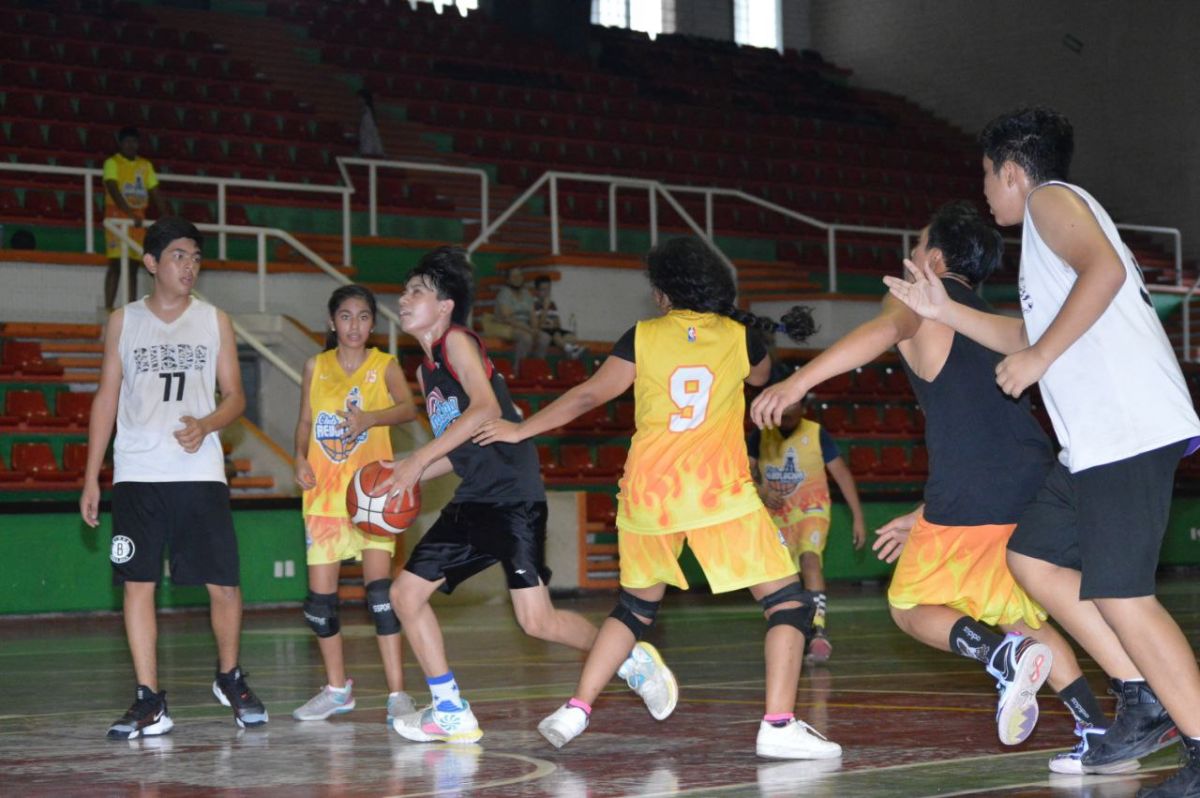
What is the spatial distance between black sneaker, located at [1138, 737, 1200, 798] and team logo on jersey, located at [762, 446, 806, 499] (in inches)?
222

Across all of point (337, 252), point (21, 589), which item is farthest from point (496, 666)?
point (337, 252)

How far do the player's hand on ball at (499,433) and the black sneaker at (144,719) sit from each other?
1.69m

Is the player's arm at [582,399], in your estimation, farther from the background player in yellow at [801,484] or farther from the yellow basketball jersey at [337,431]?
the background player in yellow at [801,484]

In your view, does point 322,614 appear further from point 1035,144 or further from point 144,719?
point 1035,144

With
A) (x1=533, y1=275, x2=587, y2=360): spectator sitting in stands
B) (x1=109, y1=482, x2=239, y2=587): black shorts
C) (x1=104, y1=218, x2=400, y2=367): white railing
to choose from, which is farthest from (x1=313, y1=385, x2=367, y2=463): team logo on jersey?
(x1=533, y1=275, x2=587, y2=360): spectator sitting in stands

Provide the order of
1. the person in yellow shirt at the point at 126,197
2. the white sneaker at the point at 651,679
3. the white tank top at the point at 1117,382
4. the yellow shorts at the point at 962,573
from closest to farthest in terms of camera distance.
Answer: the white tank top at the point at 1117,382 < the yellow shorts at the point at 962,573 < the white sneaker at the point at 651,679 < the person in yellow shirt at the point at 126,197

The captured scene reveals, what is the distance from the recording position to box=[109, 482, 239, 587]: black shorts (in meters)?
6.52

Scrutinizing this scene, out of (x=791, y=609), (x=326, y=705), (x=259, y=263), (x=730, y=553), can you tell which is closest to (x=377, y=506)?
(x=326, y=705)

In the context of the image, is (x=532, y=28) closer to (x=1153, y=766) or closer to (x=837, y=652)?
(x=837, y=652)

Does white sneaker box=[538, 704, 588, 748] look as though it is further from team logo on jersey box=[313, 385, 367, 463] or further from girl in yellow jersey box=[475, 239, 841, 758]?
team logo on jersey box=[313, 385, 367, 463]

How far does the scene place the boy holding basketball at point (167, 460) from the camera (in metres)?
6.53

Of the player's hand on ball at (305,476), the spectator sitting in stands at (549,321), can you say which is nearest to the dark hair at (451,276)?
the player's hand on ball at (305,476)

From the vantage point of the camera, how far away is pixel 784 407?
4.73m

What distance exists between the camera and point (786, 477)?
391 inches
